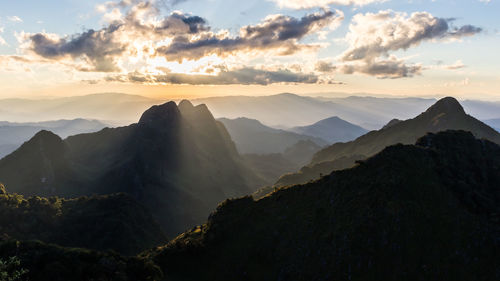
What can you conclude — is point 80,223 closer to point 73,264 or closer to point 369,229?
point 73,264

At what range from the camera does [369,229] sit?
8400cm

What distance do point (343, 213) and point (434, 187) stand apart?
2977 cm

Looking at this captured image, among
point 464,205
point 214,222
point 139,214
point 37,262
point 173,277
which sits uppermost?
point 464,205

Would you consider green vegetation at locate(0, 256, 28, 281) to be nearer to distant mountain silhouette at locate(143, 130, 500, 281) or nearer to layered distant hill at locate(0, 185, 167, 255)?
distant mountain silhouette at locate(143, 130, 500, 281)

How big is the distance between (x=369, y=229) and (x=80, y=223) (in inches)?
5587

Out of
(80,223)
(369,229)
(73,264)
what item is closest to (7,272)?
(73,264)

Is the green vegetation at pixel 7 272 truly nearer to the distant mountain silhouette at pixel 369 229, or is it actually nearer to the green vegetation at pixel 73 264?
the green vegetation at pixel 73 264

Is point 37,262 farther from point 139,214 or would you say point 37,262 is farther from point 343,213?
point 139,214

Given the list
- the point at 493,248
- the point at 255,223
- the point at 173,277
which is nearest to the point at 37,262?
the point at 173,277

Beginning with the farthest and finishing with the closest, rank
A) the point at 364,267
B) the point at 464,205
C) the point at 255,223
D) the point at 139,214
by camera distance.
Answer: the point at 139,214 → the point at 255,223 → the point at 464,205 → the point at 364,267

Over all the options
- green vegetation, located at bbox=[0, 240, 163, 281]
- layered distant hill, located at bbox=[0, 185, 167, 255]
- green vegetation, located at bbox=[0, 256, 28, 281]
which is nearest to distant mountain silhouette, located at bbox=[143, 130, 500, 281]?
green vegetation, located at bbox=[0, 240, 163, 281]

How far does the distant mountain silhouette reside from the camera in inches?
3103

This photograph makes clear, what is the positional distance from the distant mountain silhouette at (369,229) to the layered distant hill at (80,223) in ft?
217

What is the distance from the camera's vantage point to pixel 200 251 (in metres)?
96.1
